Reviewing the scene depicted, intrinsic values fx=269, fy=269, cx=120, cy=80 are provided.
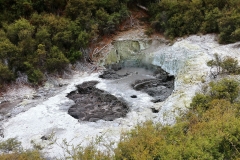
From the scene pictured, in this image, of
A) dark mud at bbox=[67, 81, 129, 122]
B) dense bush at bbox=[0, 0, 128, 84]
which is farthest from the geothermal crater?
dense bush at bbox=[0, 0, 128, 84]

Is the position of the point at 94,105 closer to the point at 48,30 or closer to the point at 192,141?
the point at 48,30

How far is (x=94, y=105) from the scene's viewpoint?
70.0 feet

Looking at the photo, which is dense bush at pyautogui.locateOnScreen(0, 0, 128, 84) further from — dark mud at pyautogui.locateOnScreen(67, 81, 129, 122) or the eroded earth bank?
dark mud at pyautogui.locateOnScreen(67, 81, 129, 122)

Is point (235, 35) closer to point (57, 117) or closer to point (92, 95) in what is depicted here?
point (92, 95)

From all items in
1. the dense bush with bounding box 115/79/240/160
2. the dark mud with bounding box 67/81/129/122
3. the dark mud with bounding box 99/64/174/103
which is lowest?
the dark mud with bounding box 67/81/129/122

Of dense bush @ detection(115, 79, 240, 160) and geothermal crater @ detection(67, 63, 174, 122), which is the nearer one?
dense bush @ detection(115, 79, 240, 160)

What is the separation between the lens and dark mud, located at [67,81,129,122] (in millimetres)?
19703

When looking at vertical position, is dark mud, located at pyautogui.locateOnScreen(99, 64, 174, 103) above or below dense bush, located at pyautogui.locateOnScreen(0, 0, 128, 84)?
below

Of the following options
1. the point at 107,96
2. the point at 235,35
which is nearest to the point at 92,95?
the point at 107,96

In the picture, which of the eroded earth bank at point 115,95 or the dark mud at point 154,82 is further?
the dark mud at point 154,82

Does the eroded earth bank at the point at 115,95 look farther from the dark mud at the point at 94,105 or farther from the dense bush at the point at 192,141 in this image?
the dense bush at the point at 192,141

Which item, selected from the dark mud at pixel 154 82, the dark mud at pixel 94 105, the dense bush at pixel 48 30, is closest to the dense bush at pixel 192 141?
the dark mud at pixel 94 105

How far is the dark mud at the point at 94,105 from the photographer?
19703mm

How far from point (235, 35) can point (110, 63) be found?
42.4 ft
